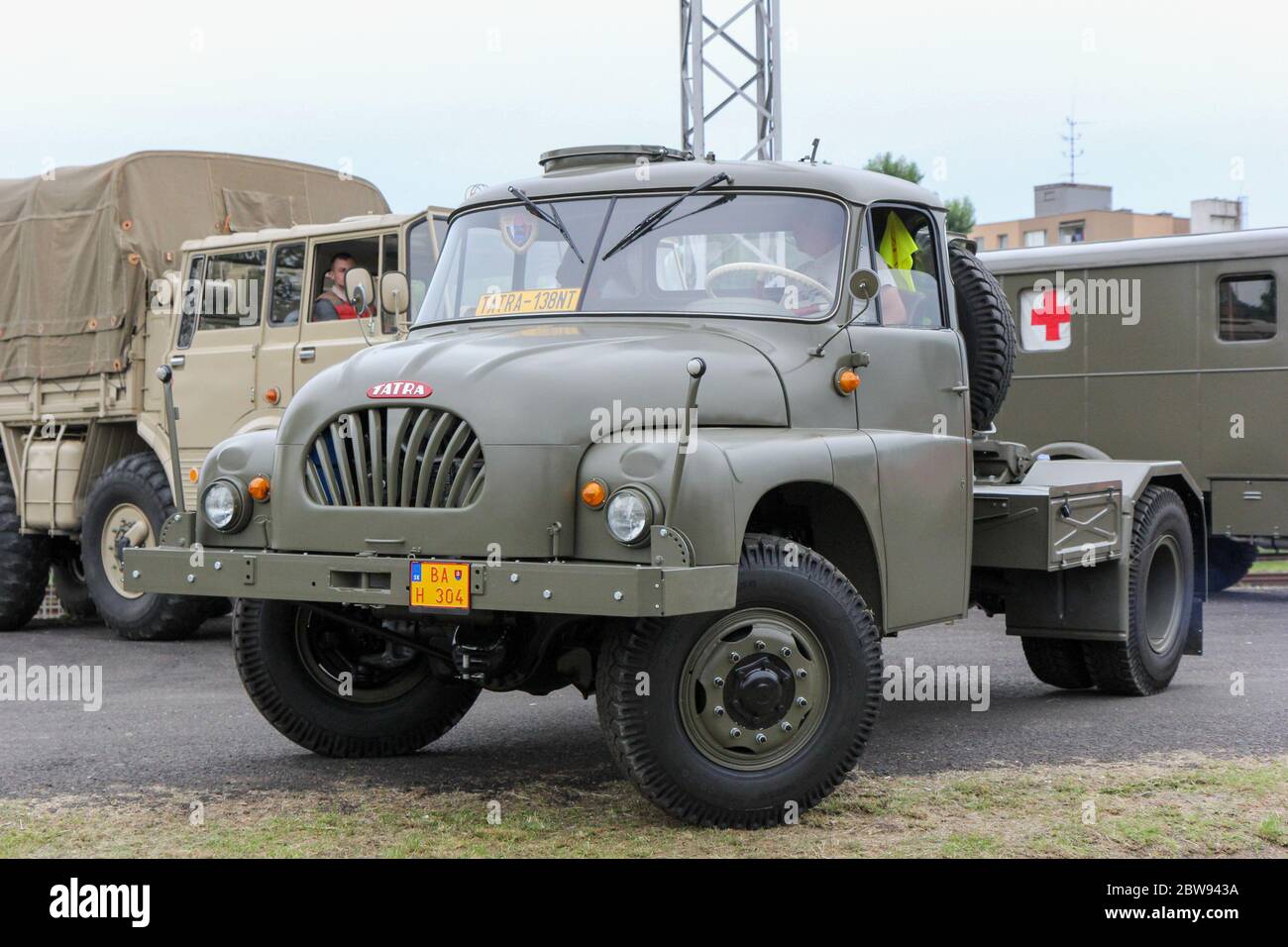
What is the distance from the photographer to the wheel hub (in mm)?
5988

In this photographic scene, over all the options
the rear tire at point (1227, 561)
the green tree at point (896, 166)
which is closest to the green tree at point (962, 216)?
the green tree at point (896, 166)

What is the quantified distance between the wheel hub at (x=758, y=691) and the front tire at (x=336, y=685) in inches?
61.8

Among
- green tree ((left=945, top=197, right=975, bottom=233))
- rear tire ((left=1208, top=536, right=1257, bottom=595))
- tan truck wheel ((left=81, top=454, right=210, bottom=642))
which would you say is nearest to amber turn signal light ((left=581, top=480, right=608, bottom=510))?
tan truck wheel ((left=81, top=454, right=210, bottom=642))

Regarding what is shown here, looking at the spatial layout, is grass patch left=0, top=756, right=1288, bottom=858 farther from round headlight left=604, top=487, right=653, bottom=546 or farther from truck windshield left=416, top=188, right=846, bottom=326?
truck windshield left=416, top=188, right=846, bottom=326

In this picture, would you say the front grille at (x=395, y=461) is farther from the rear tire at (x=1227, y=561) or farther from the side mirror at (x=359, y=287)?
the rear tire at (x=1227, y=561)

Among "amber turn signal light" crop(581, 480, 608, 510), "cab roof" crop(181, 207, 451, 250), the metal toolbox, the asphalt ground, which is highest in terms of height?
"cab roof" crop(181, 207, 451, 250)

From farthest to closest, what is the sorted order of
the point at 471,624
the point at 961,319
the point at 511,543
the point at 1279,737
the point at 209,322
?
the point at 209,322 → the point at 961,319 → the point at 1279,737 → the point at 471,624 → the point at 511,543

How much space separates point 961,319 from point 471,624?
3.41 meters

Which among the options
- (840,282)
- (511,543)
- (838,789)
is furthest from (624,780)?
(840,282)

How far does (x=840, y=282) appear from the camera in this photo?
7.08 metres

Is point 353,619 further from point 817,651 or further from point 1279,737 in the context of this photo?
point 1279,737

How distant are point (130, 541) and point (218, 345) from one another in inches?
66.6

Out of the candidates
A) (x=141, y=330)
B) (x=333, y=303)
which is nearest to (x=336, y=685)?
(x=333, y=303)

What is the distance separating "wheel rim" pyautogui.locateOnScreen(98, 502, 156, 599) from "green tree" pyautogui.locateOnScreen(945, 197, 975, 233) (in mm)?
37367
